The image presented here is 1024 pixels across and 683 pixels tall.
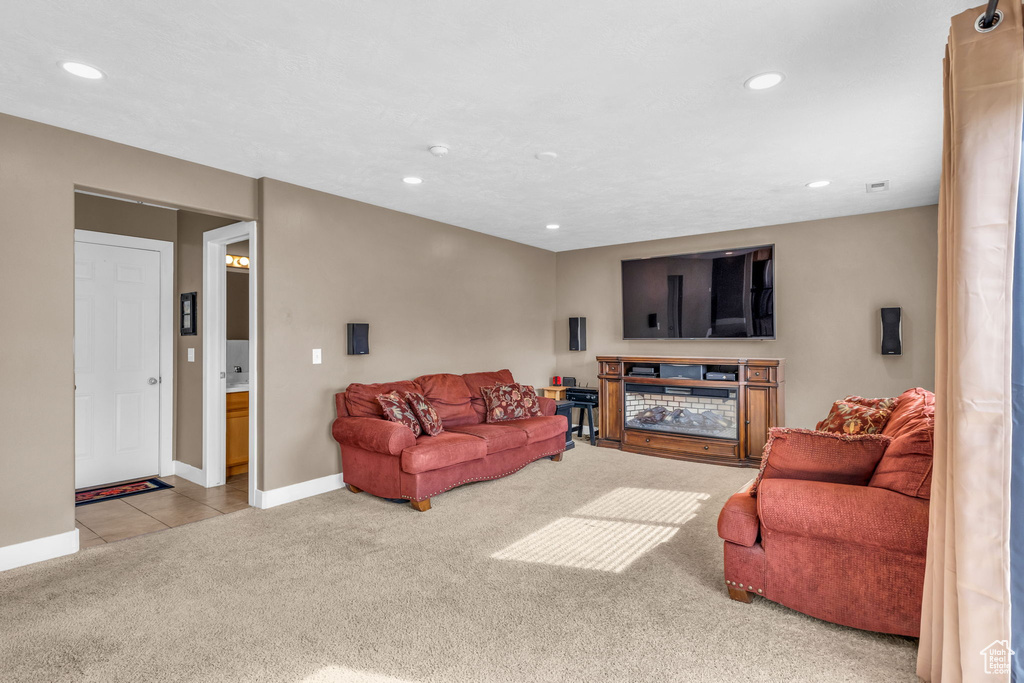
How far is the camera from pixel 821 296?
17.4 feet

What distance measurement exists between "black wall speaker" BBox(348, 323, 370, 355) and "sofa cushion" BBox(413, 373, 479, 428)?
678 millimetres

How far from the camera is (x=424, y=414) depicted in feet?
13.9

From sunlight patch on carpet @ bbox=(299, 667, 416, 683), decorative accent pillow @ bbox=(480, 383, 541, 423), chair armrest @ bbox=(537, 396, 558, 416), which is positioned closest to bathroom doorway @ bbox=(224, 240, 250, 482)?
decorative accent pillow @ bbox=(480, 383, 541, 423)

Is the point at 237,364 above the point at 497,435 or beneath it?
above

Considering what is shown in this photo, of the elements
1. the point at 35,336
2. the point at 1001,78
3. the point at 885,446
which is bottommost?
the point at 885,446

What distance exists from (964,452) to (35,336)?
4.20 meters

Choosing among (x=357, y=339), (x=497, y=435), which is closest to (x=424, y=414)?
(x=497, y=435)

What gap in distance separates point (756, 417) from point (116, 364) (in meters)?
5.78

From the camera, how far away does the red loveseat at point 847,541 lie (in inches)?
80.2

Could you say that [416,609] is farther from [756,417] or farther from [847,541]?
[756,417]

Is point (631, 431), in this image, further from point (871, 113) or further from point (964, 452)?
point (964, 452)

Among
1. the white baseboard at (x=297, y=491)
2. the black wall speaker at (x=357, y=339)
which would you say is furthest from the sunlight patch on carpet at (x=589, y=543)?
the black wall speaker at (x=357, y=339)

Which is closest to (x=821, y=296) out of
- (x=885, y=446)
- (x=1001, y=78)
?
(x=885, y=446)

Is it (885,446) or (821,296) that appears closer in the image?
(885,446)
